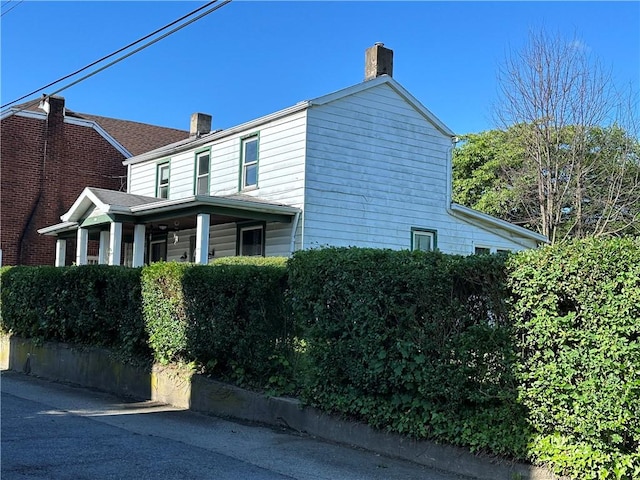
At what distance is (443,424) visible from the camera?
615 cm

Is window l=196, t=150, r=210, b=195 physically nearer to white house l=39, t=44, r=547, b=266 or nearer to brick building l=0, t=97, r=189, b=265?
white house l=39, t=44, r=547, b=266

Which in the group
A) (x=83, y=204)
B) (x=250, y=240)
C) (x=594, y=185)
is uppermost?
(x=594, y=185)

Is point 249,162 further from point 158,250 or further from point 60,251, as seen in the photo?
point 60,251

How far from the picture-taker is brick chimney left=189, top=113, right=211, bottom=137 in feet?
78.2

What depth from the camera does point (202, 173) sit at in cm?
1994

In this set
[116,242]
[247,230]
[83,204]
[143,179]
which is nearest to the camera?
[116,242]

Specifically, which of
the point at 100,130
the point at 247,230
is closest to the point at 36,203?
the point at 100,130

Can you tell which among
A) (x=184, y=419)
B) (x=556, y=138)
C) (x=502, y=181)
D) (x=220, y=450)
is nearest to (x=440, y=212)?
(x=556, y=138)

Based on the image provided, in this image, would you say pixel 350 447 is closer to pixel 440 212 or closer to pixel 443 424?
pixel 443 424

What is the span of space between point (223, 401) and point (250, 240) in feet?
31.0

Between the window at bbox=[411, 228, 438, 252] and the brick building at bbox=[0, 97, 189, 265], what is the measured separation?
42.3 ft

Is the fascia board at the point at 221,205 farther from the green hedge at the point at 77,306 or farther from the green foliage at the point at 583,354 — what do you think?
the green foliage at the point at 583,354

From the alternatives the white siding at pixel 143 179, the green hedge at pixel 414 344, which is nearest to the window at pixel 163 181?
the white siding at pixel 143 179

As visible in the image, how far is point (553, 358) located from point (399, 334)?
1618mm
